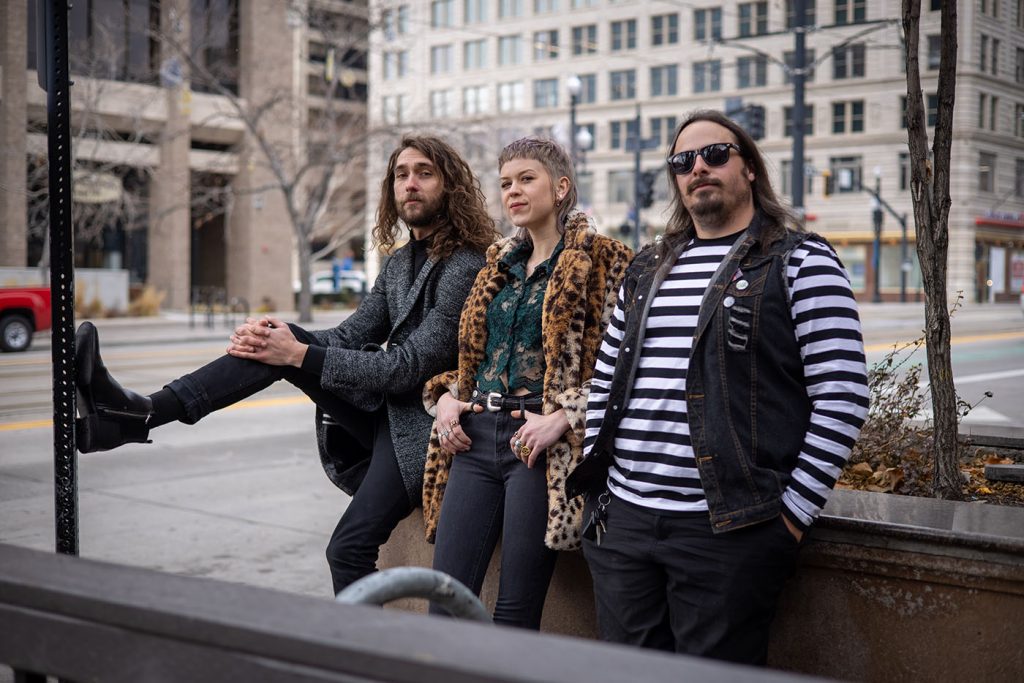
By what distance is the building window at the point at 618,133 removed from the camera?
61500 millimetres

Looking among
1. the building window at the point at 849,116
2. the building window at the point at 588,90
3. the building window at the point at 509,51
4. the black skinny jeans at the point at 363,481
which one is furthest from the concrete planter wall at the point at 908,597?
the building window at the point at 588,90

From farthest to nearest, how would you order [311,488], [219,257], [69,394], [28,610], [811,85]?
1. [219,257]
2. [811,85]
3. [311,488]
4. [69,394]
5. [28,610]

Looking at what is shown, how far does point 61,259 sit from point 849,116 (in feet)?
65.8

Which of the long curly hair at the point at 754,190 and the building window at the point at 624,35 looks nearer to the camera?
Answer: the long curly hair at the point at 754,190

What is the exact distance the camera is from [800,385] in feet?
9.02

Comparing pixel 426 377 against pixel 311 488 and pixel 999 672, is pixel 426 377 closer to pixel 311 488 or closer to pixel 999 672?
pixel 999 672

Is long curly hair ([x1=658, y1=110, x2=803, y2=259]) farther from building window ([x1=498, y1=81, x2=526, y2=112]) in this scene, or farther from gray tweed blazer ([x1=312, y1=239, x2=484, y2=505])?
building window ([x1=498, y1=81, x2=526, y2=112])

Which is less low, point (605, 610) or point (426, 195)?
point (426, 195)

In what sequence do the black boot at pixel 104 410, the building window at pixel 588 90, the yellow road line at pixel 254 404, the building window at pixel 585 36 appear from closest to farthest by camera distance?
the black boot at pixel 104 410
the yellow road line at pixel 254 404
the building window at pixel 585 36
the building window at pixel 588 90

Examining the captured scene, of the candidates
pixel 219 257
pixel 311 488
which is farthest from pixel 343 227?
pixel 311 488

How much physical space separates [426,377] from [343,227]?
1361 inches

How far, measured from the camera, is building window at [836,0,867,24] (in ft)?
46.3

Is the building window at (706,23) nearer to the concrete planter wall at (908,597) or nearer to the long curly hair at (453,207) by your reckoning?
the long curly hair at (453,207)

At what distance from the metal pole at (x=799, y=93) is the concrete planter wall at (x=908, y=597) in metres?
15.3
